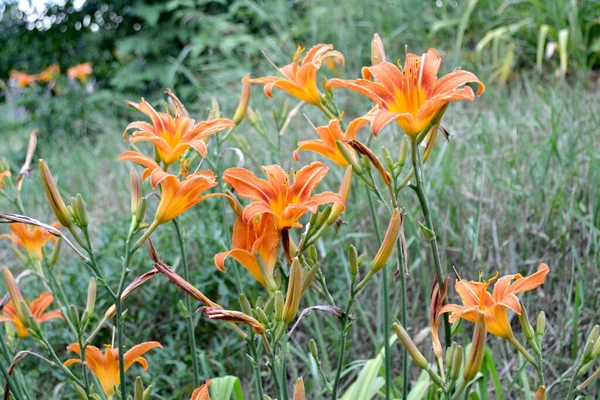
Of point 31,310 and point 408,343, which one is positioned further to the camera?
point 31,310

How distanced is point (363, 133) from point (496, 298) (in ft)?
8.81

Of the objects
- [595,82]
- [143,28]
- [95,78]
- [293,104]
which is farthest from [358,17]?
[95,78]

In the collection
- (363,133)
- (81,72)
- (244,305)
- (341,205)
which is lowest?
(363,133)

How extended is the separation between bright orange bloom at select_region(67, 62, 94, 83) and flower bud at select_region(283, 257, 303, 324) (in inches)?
218

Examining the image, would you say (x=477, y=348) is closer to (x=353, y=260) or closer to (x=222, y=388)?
(x=353, y=260)

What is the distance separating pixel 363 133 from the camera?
3773 mm

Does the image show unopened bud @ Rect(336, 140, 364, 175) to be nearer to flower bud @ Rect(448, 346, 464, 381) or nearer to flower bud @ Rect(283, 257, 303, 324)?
flower bud @ Rect(283, 257, 303, 324)

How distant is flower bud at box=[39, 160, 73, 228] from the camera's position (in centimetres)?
112

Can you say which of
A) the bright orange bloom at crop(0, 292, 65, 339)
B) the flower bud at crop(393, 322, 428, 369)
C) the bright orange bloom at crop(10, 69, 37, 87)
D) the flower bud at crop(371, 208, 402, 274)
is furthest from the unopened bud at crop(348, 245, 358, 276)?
the bright orange bloom at crop(10, 69, 37, 87)

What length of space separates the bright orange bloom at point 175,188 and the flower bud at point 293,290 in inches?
8.6

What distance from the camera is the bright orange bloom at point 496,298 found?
1091mm

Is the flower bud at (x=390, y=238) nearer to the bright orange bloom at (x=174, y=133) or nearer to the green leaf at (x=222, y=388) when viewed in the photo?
the bright orange bloom at (x=174, y=133)

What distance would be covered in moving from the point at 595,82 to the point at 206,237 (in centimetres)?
321

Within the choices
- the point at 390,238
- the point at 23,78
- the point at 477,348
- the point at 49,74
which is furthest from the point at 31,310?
the point at 49,74
